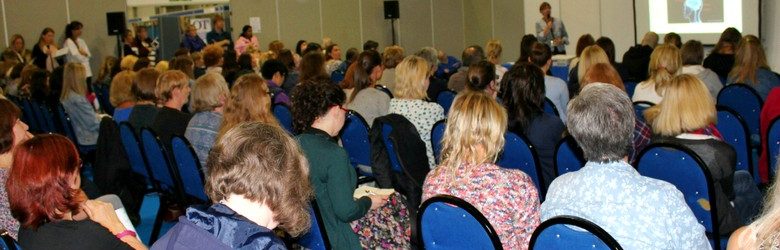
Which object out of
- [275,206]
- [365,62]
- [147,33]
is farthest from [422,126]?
[147,33]

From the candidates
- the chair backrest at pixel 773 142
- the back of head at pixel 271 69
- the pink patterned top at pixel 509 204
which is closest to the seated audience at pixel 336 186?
the pink patterned top at pixel 509 204

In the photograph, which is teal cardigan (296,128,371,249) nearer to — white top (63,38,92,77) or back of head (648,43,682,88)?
back of head (648,43,682,88)

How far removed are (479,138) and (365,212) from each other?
26.1 inches

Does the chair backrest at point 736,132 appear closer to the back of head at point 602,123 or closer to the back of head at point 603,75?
the back of head at point 603,75

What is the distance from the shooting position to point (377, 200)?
3881mm

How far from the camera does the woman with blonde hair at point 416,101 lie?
5.69 metres

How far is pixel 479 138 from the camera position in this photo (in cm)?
335

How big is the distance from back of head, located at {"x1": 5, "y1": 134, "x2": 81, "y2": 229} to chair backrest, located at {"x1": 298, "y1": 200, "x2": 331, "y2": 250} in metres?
0.97

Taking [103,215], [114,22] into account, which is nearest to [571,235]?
[103,215]

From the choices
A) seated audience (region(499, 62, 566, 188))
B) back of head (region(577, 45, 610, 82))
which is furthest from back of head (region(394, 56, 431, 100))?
back of head (region(577, 45, 610, 82))

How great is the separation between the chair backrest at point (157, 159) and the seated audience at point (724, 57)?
5124mm

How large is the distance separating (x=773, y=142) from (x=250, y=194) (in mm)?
3208

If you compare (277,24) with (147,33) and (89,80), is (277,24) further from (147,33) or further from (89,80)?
(89,80)

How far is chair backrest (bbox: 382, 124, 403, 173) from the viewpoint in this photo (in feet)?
15.7
